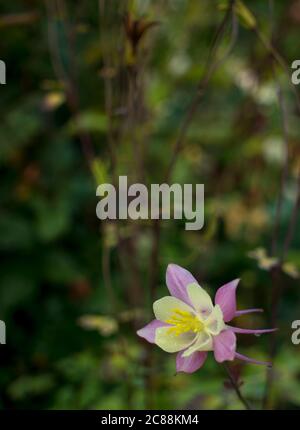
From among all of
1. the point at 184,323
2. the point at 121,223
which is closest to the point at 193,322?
the point at 184,323

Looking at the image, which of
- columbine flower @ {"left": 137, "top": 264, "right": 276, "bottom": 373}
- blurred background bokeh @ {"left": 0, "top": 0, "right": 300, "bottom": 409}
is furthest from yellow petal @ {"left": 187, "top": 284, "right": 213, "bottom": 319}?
blurred background bokeh @ {"left": 0, "top": 0, "right": 300, "bottom": 409}

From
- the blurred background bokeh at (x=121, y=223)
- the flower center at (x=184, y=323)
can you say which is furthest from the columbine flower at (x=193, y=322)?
the blurred background bokeh at (x=121, y=223)

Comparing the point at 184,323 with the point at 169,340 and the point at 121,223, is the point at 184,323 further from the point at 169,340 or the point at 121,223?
the point at 121,223

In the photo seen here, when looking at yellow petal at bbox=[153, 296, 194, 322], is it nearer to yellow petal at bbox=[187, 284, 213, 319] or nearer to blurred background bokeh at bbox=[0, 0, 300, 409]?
yellow petal at bbox=[187, 284, 213, 319]

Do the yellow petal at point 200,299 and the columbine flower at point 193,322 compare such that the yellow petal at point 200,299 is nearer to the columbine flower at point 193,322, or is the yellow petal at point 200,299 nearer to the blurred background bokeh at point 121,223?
the columbine flower at point 193,322
